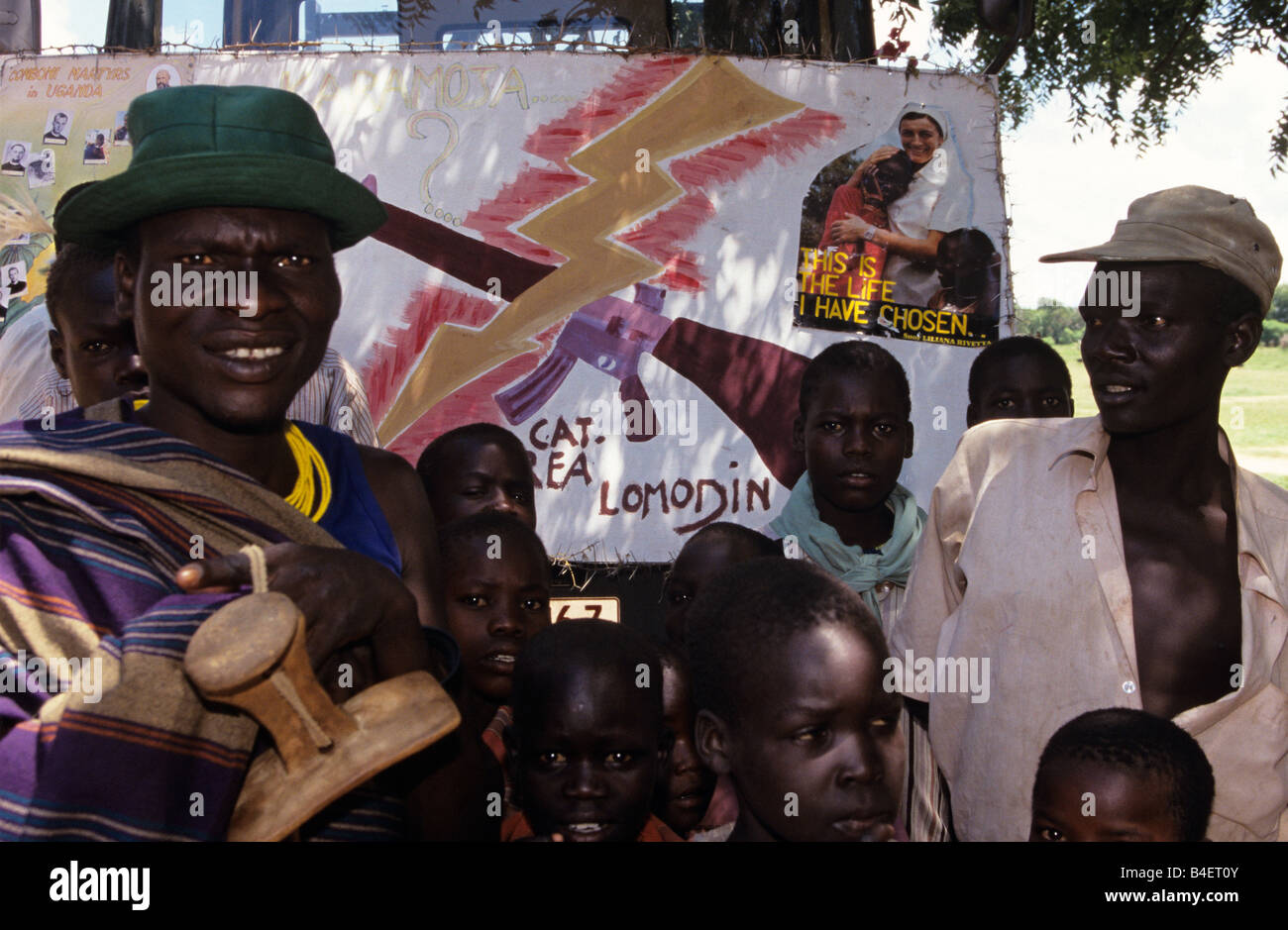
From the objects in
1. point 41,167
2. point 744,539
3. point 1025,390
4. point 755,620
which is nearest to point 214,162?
point 755,620

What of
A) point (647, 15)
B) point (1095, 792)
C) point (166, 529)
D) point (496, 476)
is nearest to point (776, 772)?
point (1095, 792)

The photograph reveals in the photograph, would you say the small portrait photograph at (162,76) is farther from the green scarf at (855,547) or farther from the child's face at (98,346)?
the green scarf at (855,547)

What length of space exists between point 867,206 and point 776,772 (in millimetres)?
3554

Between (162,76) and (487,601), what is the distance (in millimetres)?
3434

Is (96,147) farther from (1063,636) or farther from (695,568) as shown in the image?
(1063,636)

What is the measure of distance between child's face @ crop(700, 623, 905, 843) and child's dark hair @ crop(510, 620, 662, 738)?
0.44 meters

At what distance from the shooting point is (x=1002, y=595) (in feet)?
7.93

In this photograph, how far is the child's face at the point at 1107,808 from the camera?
210 cm

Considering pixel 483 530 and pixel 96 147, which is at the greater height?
pixel 96 147

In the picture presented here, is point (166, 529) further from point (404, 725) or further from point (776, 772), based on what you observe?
point (776, 772)

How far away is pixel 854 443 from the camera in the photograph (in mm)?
3502

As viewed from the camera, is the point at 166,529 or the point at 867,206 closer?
the point at 166,529

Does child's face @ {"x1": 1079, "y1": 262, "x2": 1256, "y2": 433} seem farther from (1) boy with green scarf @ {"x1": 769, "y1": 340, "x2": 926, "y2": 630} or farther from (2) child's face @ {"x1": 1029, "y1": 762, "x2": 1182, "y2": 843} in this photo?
(1) boy with green scarf @ {"x1": 769, "y1": 340, "x2": 926, "y2": 630}

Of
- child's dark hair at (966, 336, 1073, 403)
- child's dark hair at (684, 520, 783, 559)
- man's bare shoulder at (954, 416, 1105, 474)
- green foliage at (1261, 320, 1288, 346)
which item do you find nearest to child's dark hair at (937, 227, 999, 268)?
child's dark hair at (966, 336, 1073, 403)
